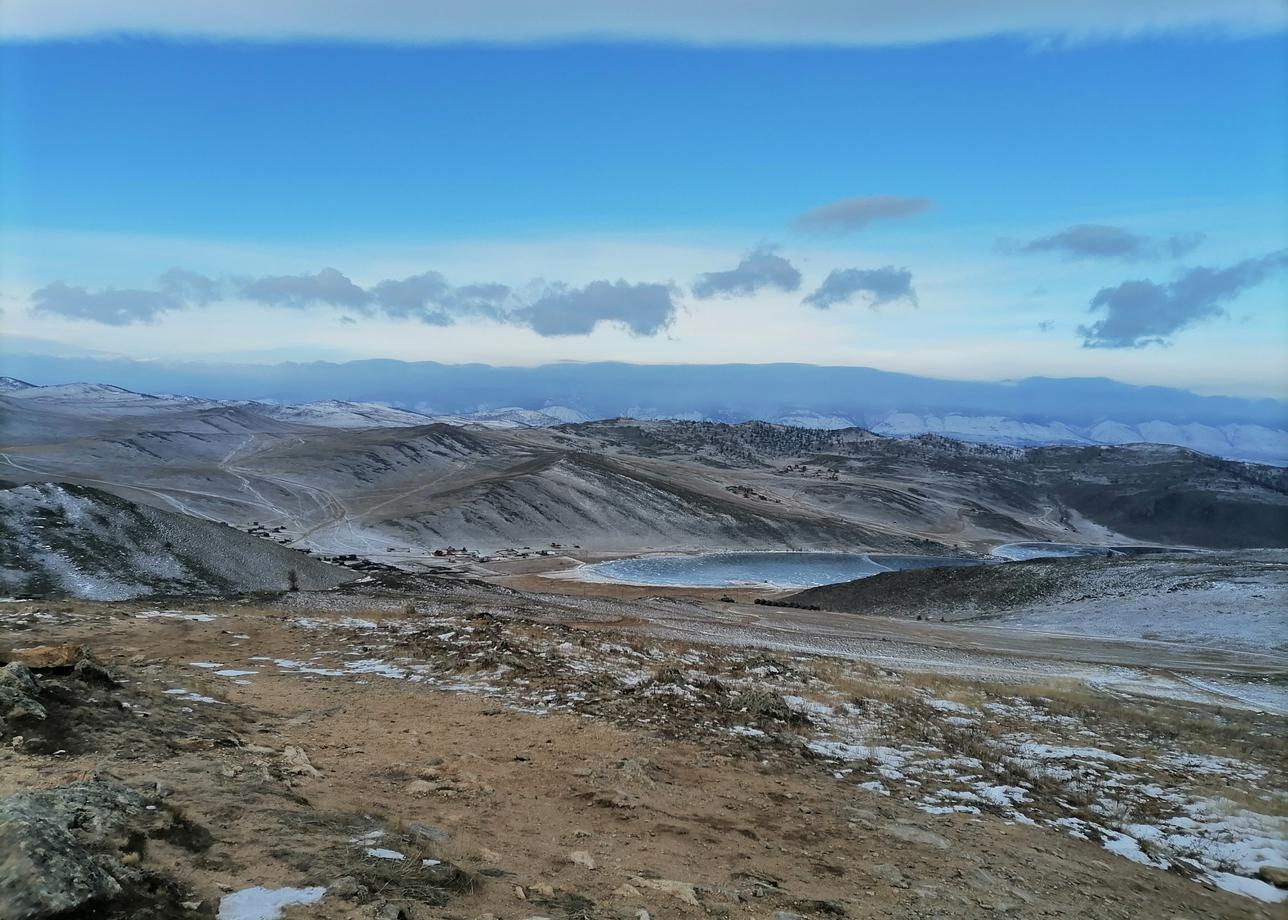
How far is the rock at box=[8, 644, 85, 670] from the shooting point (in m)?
10.8

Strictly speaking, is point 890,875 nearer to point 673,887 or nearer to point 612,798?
point 673,887

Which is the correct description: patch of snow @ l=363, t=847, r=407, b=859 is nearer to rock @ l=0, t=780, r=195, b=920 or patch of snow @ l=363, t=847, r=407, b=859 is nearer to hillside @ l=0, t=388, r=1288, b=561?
rock @ l=0, t=780, r=195, b=920

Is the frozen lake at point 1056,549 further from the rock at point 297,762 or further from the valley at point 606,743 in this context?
the rock at point 297,762

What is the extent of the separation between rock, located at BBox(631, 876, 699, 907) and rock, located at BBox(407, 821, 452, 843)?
2197mm

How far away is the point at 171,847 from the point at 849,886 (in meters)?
7.01

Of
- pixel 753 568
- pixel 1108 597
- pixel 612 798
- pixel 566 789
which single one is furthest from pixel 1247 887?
pixel 753 568

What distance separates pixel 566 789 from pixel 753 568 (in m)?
78.7

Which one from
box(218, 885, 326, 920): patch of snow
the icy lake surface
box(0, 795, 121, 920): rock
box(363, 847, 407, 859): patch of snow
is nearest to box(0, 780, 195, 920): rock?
box(0, 795, 121, 920): rock

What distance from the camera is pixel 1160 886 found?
9547 millimetres

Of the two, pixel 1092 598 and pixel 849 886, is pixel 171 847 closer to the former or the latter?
pixel 849 886

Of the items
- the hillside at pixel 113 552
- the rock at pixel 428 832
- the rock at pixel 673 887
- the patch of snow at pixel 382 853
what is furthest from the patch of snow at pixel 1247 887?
the hillside at pixel 113 552

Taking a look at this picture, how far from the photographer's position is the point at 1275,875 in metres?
10.0

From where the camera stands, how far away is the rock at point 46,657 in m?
10.8

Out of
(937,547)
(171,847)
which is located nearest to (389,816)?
(171,847)
